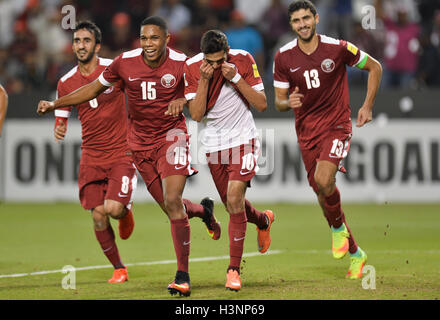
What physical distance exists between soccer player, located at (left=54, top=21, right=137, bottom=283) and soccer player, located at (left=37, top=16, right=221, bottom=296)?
1.48ft

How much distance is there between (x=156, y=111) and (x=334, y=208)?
6.35ft

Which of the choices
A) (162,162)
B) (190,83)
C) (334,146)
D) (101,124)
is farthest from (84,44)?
(334,146)

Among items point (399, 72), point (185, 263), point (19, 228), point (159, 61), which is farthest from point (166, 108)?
point (399, 72)

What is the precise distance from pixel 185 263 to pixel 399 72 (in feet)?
33.5

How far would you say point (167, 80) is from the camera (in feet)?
25.7

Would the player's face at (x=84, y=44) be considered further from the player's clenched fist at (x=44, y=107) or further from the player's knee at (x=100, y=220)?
the player's knee at (x=100, y=220)

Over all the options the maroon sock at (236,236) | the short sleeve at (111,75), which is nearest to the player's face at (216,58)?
the short sleeve at (111,75)

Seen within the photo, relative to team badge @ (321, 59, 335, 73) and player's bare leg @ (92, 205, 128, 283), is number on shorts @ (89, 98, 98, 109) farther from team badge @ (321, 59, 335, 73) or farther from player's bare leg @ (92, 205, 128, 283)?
team badge @ (321, 59, 335, 73)

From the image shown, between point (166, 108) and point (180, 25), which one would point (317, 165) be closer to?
point (166, 108)

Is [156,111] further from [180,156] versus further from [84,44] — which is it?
[84,44]

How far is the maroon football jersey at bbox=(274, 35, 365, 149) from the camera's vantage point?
8.24m

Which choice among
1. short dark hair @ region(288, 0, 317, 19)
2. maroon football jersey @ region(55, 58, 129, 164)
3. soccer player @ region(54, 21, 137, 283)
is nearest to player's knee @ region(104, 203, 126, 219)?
soccer player @ region(54, 21, 137, 283)

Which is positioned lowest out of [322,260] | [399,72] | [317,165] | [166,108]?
[322,260]

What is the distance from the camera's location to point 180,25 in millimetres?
17547
